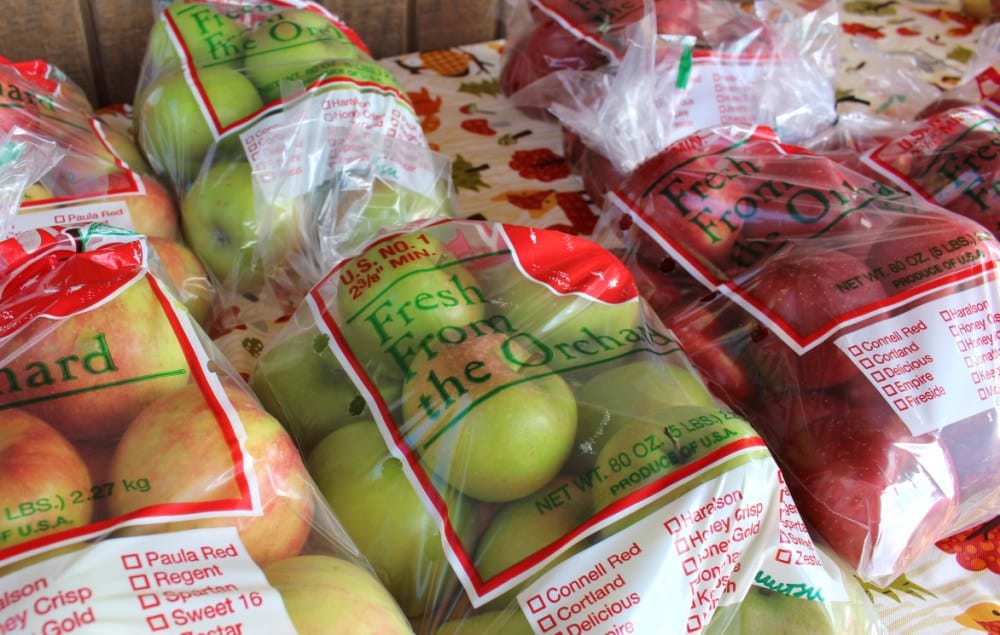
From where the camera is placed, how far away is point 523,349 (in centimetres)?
58

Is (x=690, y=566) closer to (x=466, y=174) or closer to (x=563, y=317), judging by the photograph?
(x=563, y=317)

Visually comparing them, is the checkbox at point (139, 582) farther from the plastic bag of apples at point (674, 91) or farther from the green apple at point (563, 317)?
the plastic bag of apples at point (674, 91)

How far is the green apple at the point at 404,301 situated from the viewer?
0.58 meters

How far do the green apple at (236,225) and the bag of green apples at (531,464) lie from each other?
0.65 feet

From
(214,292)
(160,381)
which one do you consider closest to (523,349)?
(160,381)

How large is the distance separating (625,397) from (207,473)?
0.27 m

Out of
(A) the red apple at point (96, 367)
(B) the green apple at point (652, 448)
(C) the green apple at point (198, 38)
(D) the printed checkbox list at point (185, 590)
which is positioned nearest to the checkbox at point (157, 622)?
(D) the printed checkbox list at point (185, 590)

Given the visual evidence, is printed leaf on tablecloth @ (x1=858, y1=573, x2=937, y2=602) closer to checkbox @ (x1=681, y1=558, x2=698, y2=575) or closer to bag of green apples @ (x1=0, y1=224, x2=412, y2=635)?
checkbox @ (x1=681, y1=558, x2=698, y2=575)

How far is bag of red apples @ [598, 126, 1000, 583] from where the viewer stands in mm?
608

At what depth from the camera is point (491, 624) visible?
0.49 m

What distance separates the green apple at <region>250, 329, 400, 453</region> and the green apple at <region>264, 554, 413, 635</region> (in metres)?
0.12

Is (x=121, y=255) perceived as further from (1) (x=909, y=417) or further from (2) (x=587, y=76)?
(2) (x=587, y=76)

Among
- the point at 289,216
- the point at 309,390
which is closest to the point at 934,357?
the point at 309,390

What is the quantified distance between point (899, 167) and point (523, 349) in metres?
0.53
